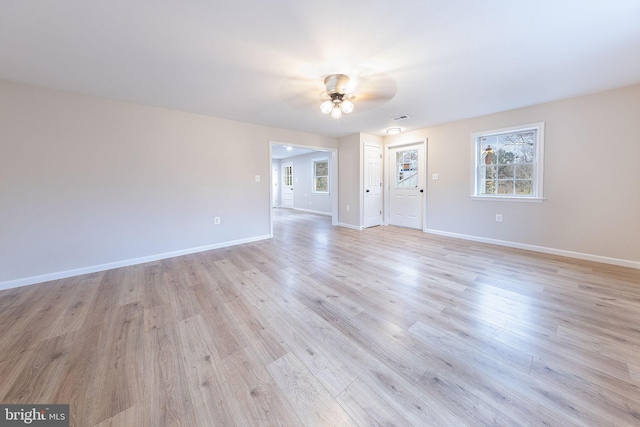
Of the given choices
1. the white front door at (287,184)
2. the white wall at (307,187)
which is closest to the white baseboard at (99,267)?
the white wall at (307,187)

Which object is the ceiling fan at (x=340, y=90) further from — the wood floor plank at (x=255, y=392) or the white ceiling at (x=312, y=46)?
the wood floor plank at (x=255, y=392)

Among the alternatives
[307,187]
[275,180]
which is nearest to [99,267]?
[307,187]

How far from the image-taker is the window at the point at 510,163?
145 inches

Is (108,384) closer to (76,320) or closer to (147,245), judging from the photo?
(76,320)

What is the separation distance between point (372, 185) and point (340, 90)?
3421 millimetres

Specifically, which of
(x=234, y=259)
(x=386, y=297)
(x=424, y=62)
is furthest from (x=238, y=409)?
(x=424, y=62)

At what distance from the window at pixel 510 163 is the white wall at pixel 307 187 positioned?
15.0 ft

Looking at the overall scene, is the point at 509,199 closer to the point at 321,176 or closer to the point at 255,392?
the point at 255,392

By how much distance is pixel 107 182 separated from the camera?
3.16m

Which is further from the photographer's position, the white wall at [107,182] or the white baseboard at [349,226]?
the white baseboard at [349,226]

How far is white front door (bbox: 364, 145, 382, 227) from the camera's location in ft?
18.5

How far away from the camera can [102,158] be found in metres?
3.11

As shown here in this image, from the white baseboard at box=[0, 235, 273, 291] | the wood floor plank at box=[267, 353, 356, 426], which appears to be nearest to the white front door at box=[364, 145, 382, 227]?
the white baseboard at box=[0, 235, 273, 291]

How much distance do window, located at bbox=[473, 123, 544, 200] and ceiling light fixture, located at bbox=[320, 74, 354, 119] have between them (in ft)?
9.84
